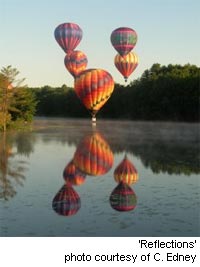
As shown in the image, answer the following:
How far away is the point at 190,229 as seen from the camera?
10078 mm

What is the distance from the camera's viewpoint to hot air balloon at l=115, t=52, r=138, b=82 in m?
64.6

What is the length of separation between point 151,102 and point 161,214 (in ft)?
243

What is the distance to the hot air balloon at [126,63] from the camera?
64.6 m

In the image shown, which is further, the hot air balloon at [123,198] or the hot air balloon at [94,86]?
the hot air balloon at [94,86]

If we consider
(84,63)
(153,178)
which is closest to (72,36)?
(84,63)

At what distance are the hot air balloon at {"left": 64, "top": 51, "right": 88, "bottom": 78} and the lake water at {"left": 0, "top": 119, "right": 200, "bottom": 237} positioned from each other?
46561 millimetres

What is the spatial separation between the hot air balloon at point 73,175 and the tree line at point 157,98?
154ft

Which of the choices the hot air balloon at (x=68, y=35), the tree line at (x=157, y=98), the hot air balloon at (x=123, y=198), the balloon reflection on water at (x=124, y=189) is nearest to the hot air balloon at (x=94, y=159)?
the balloon reflection on water at (x=124, y=189)

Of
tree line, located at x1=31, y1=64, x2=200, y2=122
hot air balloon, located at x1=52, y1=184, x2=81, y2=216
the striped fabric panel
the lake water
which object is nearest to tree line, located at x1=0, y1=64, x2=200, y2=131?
tree line, located at x1=31, y1=64, x2=200, y2=122

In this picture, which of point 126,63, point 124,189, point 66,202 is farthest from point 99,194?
point 126,63

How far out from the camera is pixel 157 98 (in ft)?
271

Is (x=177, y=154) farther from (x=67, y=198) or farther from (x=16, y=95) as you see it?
(x=16, y=95)

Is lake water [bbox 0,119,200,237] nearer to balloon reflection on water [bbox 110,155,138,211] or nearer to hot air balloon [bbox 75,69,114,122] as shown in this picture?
balloon reflection on water [bbox 110,155,138,211]

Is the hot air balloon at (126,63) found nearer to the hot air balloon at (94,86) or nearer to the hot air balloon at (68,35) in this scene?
the hot air balloon at (68,35)
